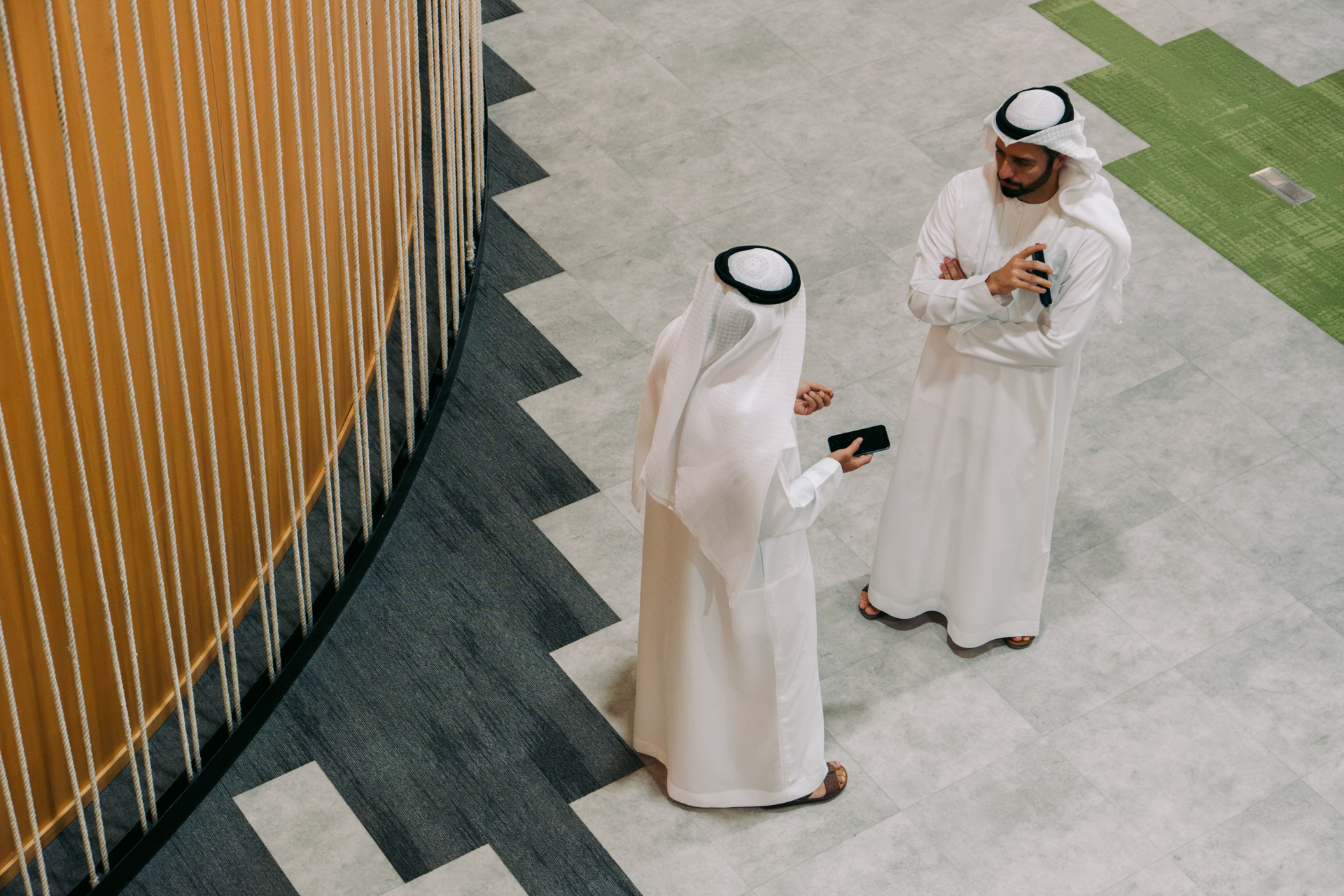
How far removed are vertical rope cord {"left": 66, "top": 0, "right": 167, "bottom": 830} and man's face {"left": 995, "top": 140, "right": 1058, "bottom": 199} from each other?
1857mm

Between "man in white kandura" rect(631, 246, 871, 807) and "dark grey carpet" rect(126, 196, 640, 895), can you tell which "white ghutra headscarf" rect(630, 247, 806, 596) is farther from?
A: "dark grey carpet" rect(126, 196, 640, 895)

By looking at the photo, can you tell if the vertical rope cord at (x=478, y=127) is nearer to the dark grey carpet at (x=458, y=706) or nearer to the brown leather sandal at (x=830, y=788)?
the dark grey carpet at (x=458, y=706)

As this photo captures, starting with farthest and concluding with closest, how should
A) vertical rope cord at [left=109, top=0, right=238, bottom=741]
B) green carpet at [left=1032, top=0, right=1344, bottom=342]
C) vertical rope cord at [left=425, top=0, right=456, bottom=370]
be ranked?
1. green carpet at [left=1032, top=0, right=1344, bottom=342]
2. vertical rope cord at [left=425, top=0, right=456, bottom=370]
3. vertical rope cord at [left=109, top=0, right=238, bottom=741]

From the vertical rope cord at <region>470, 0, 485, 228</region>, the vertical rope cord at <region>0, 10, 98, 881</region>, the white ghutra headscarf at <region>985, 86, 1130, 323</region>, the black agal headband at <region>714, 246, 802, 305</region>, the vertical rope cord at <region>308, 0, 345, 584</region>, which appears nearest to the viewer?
the vertical rope cord at <region>0, 10, 98, 881</region>

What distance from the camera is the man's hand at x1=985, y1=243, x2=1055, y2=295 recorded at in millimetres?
3496

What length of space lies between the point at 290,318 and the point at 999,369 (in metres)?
1.71

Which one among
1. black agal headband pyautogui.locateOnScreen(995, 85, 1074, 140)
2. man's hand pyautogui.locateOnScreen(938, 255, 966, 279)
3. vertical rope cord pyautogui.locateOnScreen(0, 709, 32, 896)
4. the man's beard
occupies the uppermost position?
black agal headband pyautogui.locateOnScreen(995, 85, 1074, 140)

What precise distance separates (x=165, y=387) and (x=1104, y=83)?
4.42 metres

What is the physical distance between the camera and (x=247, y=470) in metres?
3.74

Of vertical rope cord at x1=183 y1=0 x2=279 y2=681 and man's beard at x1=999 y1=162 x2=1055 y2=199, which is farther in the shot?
man's beard at x1=999 y1=162 x2=1055 y2=199

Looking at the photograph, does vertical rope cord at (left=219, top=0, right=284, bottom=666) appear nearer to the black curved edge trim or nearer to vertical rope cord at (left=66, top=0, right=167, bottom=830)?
the black curved edge trim

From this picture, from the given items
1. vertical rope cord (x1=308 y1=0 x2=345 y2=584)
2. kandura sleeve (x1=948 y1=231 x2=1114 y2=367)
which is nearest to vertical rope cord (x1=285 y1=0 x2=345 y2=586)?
vertical rope cord (x1=308 y1=0 x2=345 y2=584)

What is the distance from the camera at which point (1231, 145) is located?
20.3 feet

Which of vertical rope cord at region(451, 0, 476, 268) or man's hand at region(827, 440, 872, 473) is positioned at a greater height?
man's hand at region(827, 440, 872, 473)
